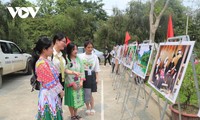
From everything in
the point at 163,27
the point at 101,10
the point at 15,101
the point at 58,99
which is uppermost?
the point at 101,10

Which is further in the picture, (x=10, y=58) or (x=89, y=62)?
(x=10, y=58)

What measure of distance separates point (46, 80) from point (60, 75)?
79 cm

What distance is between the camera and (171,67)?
91.1 inches

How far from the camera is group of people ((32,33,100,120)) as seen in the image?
2.61 meters

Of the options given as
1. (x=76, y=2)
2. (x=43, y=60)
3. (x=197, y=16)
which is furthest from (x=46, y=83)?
(x=76, y=2)

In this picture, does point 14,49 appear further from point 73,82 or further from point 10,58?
point 73,82

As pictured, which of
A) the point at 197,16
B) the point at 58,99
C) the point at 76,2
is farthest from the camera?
the point at 76,2

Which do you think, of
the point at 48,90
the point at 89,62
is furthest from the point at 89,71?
the point at 48,90

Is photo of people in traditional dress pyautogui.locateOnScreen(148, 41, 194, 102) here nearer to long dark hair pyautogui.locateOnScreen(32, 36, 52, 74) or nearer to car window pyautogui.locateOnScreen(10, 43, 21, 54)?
long dark hair pyautogui.locateOnScreen(32, 36, 52, 74)

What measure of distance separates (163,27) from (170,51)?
2107cm

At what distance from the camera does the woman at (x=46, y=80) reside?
2.53m

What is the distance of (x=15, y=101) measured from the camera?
5695 mm

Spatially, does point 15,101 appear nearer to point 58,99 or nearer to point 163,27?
point 58,99

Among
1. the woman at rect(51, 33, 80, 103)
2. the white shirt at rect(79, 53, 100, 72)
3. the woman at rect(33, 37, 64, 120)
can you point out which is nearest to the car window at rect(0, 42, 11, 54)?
the white shirt at rect(79, 53, 100, 72)
